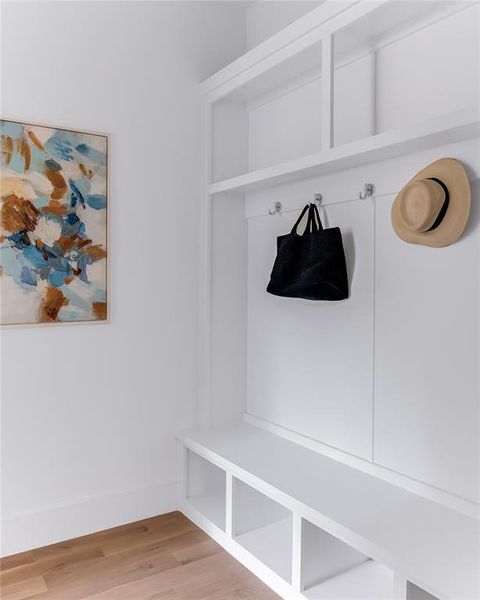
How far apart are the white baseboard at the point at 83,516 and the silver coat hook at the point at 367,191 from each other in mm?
1623

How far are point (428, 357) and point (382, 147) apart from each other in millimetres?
725

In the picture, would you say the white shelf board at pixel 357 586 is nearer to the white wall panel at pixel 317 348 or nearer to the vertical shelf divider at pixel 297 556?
the vertical shelf divider at pixel 297 556

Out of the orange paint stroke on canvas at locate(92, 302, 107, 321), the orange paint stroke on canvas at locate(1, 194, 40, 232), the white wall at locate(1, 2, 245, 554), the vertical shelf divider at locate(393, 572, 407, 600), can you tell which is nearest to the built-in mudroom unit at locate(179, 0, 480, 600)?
the vertical shelf divider at locate(393, 572, 407, 600)

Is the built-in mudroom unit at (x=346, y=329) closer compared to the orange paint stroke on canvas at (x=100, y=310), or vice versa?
the built-in mudroom unit at (x=346, y=329)

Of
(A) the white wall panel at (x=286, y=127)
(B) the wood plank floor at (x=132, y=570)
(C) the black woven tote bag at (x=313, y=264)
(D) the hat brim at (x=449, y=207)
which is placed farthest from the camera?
(A) the white wall panel at (x=286, y=127)

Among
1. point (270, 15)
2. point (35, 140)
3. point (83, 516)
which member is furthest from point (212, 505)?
point (270, 15)

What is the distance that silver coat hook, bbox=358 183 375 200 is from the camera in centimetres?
195

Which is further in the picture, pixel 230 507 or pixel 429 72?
pixel 230 507

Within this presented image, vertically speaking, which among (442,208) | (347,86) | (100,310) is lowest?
(100,310)

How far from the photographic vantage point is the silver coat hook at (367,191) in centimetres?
195

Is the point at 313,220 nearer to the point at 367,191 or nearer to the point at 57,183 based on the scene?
the point at 367,191

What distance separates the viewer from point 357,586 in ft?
5.97

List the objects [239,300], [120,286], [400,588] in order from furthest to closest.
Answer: [239,300] → [120,286] → [400,588]

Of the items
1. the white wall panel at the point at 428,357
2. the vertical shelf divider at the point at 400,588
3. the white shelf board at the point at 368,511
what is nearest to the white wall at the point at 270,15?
the white wall panel at the point at 428,357
